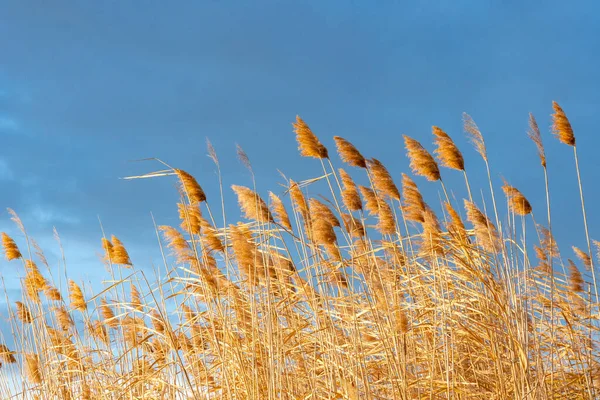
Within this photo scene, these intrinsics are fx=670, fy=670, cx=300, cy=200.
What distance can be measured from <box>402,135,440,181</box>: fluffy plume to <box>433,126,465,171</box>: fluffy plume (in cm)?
6

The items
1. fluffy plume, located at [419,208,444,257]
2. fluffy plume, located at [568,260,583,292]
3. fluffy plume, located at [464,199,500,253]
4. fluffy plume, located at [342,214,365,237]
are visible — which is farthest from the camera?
fluffy plume, located at [568,260,583,292]

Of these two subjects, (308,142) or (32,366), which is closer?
(308,142)

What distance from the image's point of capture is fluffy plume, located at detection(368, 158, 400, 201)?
423 cm

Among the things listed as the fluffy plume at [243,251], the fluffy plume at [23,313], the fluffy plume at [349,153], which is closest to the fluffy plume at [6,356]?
the fluffy plume at [23,313]

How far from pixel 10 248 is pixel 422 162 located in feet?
11.4

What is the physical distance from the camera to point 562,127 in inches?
189

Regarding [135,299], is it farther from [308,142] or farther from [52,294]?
[308,142]

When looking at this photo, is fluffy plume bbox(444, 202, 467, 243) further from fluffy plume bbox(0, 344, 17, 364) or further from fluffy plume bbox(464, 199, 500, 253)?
fluffy plume bbox(0, 344, 17, 364)

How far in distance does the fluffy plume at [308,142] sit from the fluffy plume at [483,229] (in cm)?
94

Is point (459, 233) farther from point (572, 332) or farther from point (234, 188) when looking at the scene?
point (234, 188)

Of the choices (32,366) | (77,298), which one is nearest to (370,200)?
(77,298)

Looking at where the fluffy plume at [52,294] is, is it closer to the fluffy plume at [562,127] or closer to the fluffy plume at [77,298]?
the fluffy plume at [77,298]

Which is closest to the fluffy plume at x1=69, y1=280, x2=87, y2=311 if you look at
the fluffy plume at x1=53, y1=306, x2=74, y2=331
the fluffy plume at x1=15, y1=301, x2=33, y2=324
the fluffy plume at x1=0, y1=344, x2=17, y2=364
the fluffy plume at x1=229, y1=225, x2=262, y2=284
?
the fluffy plume at x1=53, y1=306, x2=74, y2=331

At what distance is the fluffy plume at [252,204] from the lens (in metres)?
3.76
